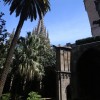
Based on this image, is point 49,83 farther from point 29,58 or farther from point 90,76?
point 90,76

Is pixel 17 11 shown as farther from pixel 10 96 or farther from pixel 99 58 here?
pixel 10 96

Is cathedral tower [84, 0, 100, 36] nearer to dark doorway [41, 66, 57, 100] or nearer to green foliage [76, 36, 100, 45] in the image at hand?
green foliage [76, 36, 100, 45]

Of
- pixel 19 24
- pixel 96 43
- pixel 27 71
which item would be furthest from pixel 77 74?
pixel 27 71

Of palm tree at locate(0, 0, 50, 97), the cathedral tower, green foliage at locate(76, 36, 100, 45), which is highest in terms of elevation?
the cathedral tower

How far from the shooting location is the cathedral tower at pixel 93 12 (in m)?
32.5

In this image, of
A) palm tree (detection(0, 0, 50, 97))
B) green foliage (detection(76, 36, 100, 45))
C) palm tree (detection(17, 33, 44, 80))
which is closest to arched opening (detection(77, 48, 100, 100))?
green foliage (detection(76, 36, 100, 45))

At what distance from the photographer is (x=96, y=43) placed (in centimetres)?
2270

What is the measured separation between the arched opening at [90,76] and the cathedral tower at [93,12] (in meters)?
9.59

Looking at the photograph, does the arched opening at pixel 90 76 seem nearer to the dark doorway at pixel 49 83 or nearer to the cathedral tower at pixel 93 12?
the cathedral tower at pixel 93 12

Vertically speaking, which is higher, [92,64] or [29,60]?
[29,60]

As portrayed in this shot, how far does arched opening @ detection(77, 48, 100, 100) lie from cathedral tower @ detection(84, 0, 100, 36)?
9.59m

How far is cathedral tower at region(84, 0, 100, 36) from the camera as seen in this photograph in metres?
32.5

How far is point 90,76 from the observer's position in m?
23.3

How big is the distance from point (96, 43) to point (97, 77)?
331 cm
